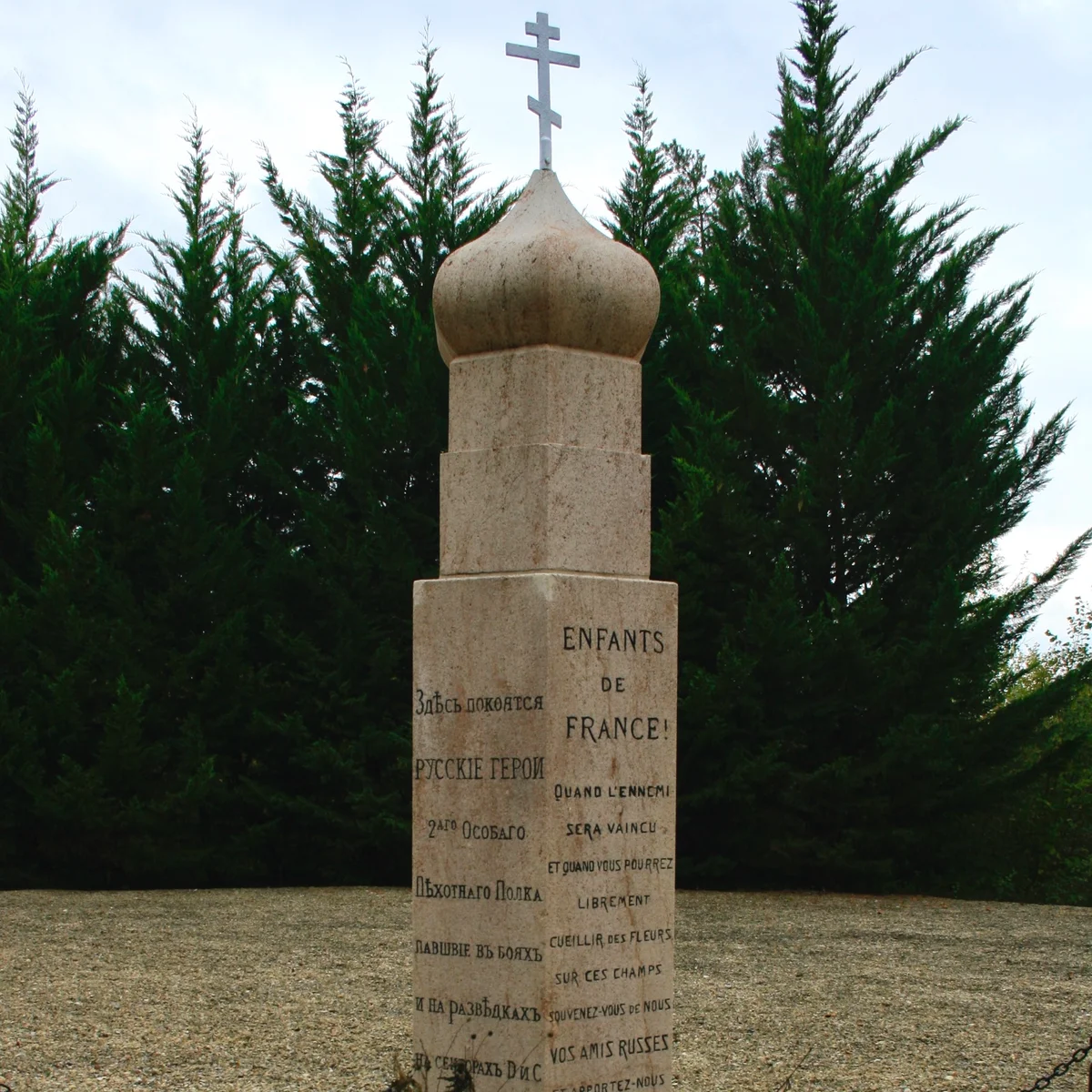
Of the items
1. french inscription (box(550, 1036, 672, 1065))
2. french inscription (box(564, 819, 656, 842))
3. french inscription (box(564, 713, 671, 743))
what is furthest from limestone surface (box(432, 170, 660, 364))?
french inscription (box(550, 1036, 672, 1065))

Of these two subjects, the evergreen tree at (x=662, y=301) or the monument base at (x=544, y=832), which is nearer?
the monument base at (x=544, y=832)

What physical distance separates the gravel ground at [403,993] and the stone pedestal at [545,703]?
62.7 inches

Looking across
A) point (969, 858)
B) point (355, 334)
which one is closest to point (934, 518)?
point (969, 858)

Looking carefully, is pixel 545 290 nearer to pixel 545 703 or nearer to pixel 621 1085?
pixel 545 703

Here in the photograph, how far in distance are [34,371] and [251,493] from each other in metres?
2.18

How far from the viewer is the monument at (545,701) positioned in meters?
5.04

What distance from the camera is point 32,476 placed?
13383 millimetres

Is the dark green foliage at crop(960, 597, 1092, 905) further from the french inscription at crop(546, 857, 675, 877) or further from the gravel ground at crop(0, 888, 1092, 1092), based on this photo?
the french inscription at crop(546, 857, 675, 877)

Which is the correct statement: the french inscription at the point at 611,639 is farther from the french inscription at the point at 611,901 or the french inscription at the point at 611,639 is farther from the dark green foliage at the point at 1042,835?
the dark green foliage at the point at 1042,835

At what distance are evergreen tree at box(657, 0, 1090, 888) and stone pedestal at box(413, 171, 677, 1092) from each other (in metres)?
7.01

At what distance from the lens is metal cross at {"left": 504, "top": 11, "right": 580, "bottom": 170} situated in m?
5.70

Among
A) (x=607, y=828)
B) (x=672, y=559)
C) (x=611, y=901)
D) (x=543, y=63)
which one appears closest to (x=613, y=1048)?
(x=611, y=901)

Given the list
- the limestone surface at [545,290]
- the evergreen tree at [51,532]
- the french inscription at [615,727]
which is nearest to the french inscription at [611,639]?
the french inscription at [615,727]

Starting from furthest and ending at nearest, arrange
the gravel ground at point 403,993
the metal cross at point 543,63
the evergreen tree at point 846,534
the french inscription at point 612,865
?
the evergreen tree at point 846,534 → the gravel ground at point 403,993 → the metal cross at point 543,63 → the french inscription at point 612,865
